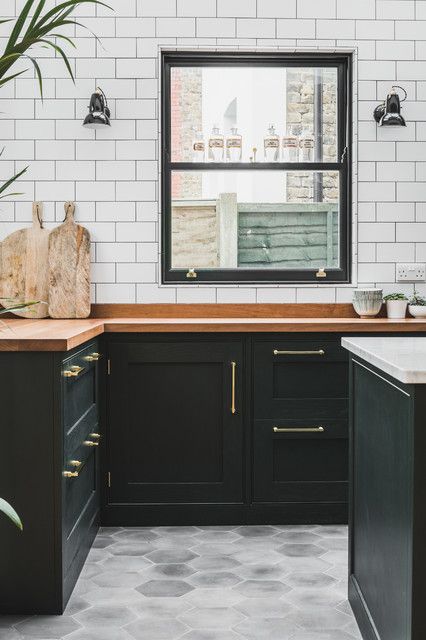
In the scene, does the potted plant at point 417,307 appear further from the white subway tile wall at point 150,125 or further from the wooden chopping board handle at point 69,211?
the wooden chopping board handle at point 69,211

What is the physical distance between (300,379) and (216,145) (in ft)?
5.03

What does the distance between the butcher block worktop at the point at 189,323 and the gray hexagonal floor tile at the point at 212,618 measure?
1.08 meters

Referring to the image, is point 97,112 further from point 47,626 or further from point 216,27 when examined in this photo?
point 47,626

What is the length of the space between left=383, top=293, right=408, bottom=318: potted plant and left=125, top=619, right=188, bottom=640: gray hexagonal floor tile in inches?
86.9

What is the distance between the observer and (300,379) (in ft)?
12.6

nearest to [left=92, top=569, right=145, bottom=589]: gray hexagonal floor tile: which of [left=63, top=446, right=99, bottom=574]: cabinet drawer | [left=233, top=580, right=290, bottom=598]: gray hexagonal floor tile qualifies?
[left=63, top=446, right=99, bottom=574]: cabinet drawer

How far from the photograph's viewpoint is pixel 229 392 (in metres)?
3.82

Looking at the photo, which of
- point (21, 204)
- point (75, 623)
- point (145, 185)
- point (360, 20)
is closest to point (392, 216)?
point (360, 20)

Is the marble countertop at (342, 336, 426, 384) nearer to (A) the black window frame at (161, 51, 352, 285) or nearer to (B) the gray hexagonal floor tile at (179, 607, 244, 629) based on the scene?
(B) the gray hexagonal floor tile at (179, 607, 244, 629)

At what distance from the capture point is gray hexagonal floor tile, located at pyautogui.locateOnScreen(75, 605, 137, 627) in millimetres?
2674

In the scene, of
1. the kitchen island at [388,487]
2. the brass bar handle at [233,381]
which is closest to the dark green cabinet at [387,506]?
the kitchen island at [388,487]

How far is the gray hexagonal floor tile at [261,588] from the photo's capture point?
2939mm

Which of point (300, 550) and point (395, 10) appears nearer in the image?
point (300, 550)

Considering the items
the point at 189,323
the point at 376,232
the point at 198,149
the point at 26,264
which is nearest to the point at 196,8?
the point at 198,149
